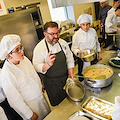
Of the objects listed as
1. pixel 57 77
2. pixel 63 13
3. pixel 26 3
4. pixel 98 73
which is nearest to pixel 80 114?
pixel 98 73

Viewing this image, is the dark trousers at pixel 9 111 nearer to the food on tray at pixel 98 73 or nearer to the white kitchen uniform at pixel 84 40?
the food on tray at pixel 98 73

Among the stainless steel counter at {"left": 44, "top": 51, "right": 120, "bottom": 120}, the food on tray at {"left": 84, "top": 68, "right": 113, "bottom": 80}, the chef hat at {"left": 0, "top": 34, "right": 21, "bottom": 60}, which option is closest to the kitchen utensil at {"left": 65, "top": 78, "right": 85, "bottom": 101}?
the stainless steel counter at {"left": 44, "top": 51, "right": 120, "bottom": 120}

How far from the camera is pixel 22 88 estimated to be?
125cm

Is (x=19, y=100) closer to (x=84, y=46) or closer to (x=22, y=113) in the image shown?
(x=22, y=113)

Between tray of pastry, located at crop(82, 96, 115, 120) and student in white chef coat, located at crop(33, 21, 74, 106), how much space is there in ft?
2.08

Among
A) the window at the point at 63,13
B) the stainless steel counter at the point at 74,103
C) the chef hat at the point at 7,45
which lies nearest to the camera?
Result: the stainless steel counter at the point at 74,103

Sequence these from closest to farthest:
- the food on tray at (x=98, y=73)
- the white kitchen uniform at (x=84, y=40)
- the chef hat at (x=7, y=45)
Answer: the chef hat at (x=7, y=45) < the food on tray at (x=98, y=73) < the white kitchen uniform at (x=84, y=40)

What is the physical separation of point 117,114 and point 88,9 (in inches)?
190

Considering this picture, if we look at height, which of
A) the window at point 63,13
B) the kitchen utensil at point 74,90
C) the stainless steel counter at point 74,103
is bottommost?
the stainless steel counter at point 74,103

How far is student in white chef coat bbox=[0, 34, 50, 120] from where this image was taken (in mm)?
1154

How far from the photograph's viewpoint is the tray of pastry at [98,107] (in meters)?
0.94

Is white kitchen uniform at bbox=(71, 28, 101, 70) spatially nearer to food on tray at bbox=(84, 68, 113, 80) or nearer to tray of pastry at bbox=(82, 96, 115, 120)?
food on tray at bbox=(84, 68, 113, 80)

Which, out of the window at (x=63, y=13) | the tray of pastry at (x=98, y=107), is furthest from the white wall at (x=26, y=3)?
the tray of pastry at (x=98, y=107)

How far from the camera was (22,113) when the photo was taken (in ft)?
4.02
